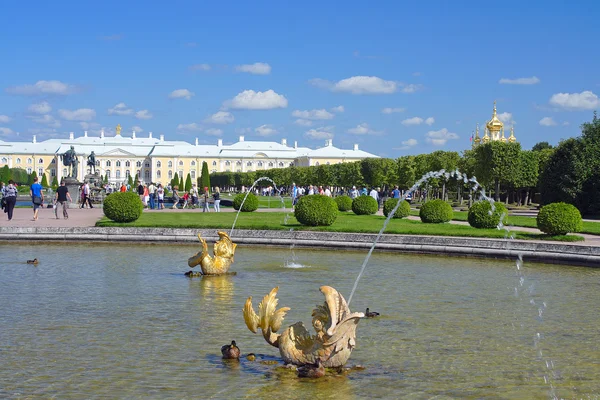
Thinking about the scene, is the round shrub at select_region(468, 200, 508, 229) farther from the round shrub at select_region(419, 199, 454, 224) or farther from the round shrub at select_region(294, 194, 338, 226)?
the round shrub at select_region(294, 194, 338, 226)

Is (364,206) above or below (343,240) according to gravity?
above

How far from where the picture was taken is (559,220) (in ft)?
55.0

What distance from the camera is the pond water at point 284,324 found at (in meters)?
5.89

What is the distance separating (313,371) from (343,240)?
9.54m

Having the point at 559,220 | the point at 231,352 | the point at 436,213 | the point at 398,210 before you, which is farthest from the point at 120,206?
the point at 231,352

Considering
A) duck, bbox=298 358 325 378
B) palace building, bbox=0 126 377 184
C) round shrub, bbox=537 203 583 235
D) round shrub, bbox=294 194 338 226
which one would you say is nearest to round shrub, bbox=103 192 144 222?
round shrub, bbox=294 194 338 226

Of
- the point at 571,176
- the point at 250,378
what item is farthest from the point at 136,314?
the point at 571,176

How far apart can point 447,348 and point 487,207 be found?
491 inches

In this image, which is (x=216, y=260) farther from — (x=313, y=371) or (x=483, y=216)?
(x=483, y=216)

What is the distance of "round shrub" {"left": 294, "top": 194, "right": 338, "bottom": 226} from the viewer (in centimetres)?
1895

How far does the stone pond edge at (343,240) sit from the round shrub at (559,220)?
2.21m

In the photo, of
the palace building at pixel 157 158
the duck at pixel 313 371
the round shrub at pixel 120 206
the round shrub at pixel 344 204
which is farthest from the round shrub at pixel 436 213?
the palace building at pixel 157 158

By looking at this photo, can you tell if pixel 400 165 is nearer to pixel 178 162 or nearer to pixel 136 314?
pixel 136 314

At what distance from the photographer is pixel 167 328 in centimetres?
772
